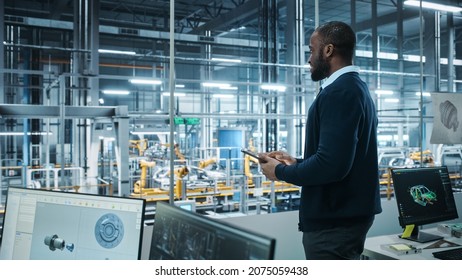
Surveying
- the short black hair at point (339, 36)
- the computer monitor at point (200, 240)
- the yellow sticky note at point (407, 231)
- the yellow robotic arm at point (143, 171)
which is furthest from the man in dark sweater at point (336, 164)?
the yellow robotic arm at point (143, 171)

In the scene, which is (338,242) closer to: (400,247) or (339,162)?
(339,162)

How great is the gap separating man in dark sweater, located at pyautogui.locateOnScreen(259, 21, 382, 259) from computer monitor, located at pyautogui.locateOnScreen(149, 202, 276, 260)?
0.55 meters

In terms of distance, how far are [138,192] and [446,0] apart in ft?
18.9

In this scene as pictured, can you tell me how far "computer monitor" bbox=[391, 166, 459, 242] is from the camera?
2.17m

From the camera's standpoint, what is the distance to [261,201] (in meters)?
7.34

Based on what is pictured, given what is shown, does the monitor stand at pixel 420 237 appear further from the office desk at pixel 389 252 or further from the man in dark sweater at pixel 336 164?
the man in dark sweater at pixel 336 164

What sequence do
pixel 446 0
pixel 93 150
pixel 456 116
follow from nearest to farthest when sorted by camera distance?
pixel 456 116 < pixel 446 0 < pixel 93 150

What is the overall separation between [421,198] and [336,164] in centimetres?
115

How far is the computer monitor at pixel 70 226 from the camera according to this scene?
4.11ft

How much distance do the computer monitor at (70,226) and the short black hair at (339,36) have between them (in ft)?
2.81

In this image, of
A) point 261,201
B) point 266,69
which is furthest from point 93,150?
point 266,69

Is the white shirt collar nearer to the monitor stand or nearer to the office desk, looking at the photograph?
the office desk

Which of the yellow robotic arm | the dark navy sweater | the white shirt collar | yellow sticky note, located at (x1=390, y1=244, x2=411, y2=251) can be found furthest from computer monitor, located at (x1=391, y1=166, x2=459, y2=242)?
the yellow robotic arm
